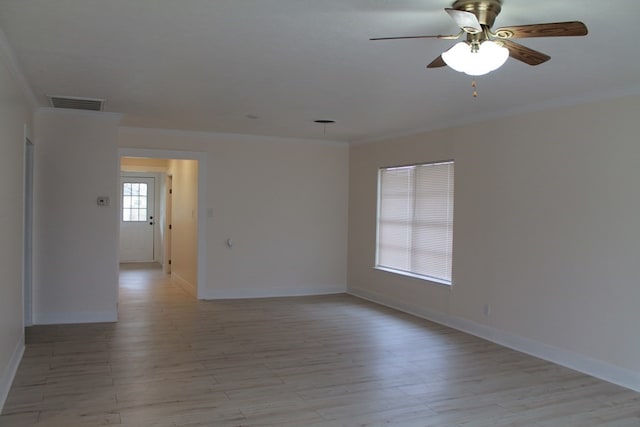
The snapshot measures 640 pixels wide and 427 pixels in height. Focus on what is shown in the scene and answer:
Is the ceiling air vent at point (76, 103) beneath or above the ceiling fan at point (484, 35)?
above

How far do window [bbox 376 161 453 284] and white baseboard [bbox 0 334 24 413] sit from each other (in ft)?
14.2

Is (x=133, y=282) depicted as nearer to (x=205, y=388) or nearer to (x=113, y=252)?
(x=113, y=252)

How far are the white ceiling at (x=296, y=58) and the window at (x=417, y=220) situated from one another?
94 centimetres

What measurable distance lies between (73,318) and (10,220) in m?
2.33

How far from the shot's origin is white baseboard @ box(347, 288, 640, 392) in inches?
160

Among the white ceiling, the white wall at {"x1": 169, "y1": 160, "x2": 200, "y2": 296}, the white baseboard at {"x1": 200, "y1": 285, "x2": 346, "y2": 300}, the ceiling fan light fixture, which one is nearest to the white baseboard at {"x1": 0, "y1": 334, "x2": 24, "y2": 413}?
the white ceiling

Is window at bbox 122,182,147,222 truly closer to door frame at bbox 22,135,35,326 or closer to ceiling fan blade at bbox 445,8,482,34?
door frame at bbox 22,135,35,326

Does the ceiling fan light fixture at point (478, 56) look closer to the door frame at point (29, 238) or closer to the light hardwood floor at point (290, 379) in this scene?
the light hardwood floor at point (290, 379)

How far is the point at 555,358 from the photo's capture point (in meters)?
4.61

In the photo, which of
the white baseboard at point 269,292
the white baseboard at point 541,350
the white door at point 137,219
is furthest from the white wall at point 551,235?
the white door at point 137,219

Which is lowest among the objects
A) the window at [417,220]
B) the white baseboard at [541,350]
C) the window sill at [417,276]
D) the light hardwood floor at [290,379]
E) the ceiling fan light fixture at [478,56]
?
the light hardwood floor at [290,379]

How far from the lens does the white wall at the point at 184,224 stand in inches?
296

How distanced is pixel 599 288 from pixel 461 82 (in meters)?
2.05

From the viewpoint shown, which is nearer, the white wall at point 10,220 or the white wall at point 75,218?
the white wall at point 10,220
